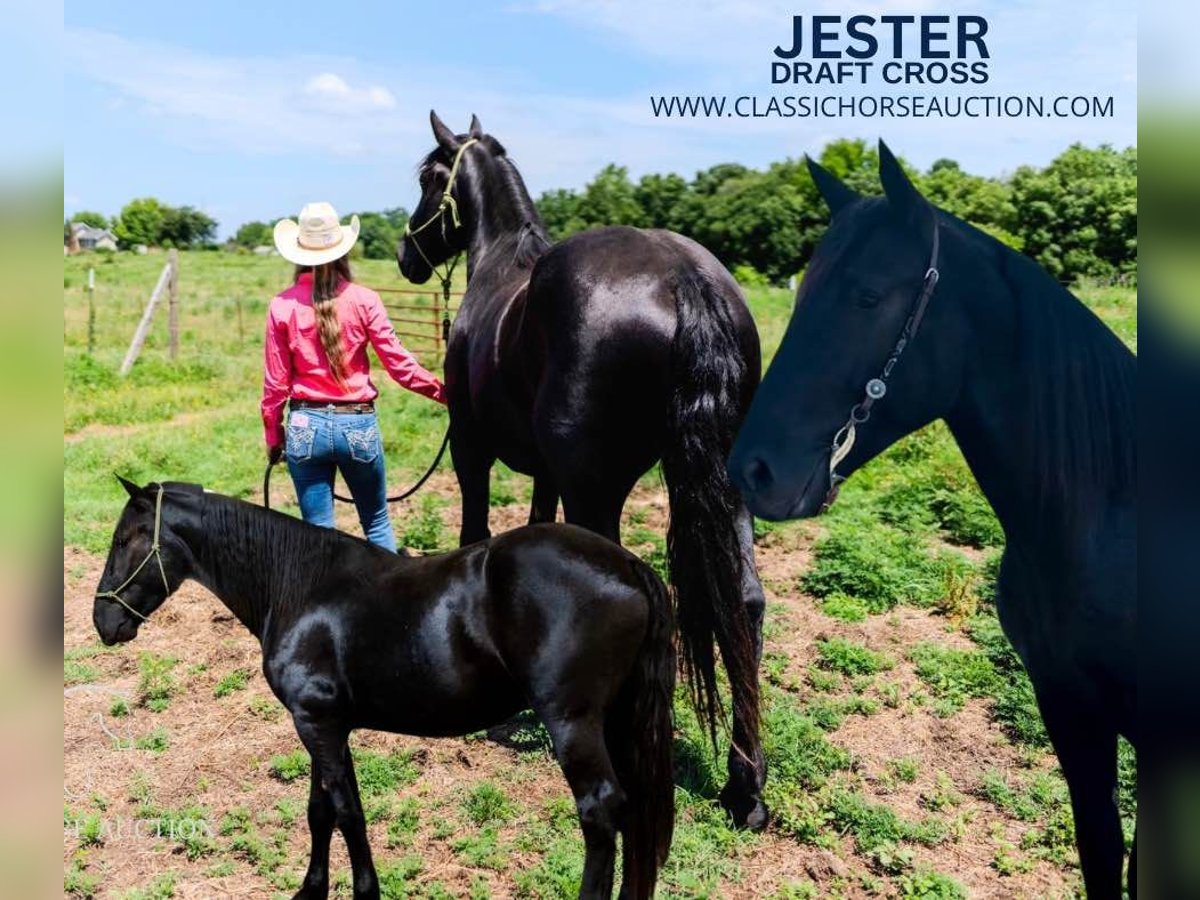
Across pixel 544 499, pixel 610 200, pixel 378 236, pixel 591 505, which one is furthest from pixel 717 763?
pixel 378 236

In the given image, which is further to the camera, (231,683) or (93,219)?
(93,219)

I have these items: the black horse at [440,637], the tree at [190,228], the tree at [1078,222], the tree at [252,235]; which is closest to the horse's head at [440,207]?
the black horse at [440,637]

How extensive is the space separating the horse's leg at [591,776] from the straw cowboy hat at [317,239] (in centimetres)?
197

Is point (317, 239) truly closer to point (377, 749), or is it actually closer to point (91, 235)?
point (377, 749)

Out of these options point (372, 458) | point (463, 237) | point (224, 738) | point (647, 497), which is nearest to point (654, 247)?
point (372, 458)

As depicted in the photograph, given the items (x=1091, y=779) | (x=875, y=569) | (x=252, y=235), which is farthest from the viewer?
(x=252, y=235)

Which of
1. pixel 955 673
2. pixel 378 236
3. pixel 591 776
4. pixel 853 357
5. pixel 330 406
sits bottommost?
pixel 955 673

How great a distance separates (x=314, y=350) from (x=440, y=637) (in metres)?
1.49

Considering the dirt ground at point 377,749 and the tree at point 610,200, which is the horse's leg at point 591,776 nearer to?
the dirt ground at point 377,749

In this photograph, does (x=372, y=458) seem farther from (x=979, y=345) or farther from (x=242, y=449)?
(x=242, y=449)

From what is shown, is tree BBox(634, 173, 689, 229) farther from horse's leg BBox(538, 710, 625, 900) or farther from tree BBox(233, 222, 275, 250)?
tree BBox(233, 222, 275, 250)

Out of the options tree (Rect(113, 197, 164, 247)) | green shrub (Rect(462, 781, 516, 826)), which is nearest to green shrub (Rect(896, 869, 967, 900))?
green shrub (Rect(462, 781, 516, 826))

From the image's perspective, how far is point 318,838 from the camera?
336cm

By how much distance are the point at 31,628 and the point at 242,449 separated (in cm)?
779
